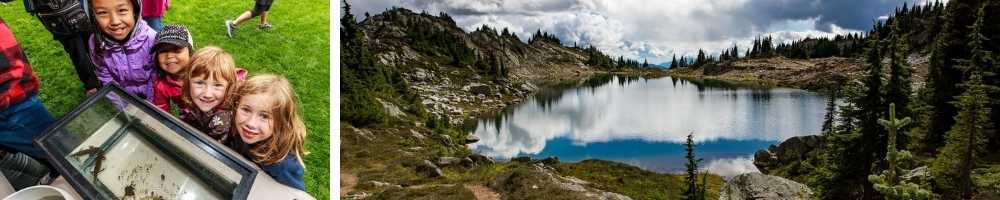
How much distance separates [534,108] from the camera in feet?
29.6

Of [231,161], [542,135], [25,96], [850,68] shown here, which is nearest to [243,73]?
[231,161]

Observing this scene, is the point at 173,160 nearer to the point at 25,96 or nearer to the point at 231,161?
the point at 231,161

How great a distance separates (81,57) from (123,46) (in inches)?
11.1

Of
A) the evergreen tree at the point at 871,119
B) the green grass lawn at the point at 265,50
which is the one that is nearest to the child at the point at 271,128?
the green grass lawn at the point at 265,50

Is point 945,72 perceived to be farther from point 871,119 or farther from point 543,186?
point 543,186

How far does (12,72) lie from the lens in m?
3.69

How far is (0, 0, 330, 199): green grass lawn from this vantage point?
3.80 meters

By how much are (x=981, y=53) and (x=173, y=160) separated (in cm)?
608

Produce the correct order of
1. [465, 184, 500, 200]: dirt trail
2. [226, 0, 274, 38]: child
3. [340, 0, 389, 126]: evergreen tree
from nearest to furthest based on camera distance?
[226, 0, 274, 38]: child → [465, 184, 500, 200]: dirt trail → [340, 0, 389, 126]: evergreen tree

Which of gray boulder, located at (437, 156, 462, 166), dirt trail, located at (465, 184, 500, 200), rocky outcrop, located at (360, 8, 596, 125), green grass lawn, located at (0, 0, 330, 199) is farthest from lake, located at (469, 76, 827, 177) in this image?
green grass lawn, located at (0, 0, 330, 199)

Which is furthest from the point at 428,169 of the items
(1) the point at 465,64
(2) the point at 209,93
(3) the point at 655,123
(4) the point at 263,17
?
(2) the point at 209,93

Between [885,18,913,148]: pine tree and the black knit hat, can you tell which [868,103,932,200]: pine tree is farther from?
the black knit hat

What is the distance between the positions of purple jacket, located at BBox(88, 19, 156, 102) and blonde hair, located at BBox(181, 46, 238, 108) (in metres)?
0.24

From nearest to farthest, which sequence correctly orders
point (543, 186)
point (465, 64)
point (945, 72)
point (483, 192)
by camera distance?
point (945, 72) → point (543, 186) → point (483, 192) → point (465, 64)
